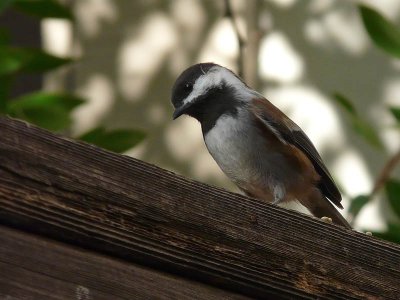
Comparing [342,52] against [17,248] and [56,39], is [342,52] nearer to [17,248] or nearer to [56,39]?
[56,39]

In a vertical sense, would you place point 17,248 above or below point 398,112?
above

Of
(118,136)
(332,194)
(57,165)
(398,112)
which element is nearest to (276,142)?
(332,194)

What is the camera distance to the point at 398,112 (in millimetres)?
3078

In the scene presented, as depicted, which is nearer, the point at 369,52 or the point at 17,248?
the point at 17,248

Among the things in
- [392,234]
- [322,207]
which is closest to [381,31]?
[392,234]

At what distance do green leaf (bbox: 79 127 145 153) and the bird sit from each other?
2.94 ft

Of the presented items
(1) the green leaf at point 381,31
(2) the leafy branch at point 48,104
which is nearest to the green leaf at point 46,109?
(2) the leafy branch at point 48,104

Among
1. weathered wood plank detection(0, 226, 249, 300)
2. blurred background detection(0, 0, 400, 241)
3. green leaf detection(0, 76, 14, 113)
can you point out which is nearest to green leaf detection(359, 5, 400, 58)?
green leaf detection(0, 76, 14, 113)

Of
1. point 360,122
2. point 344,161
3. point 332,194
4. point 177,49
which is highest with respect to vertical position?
point 360,122

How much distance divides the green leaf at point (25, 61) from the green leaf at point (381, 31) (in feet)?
2.72

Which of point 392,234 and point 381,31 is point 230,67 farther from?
point 392,234

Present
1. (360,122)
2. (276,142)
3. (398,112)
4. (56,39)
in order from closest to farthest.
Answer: (398,112), (360,122), (276,142), (56,39)

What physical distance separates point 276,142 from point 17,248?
6.74 ft

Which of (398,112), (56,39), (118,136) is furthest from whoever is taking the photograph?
(56,39)
